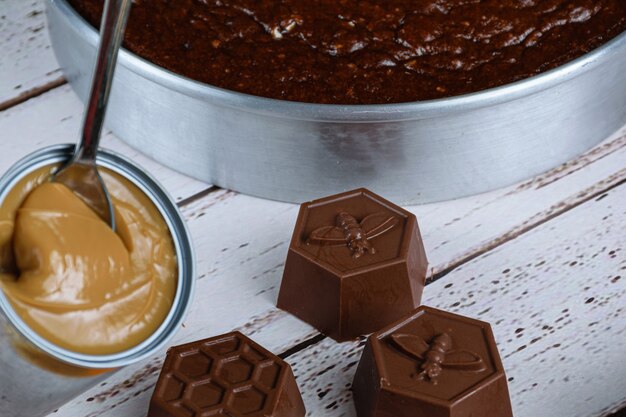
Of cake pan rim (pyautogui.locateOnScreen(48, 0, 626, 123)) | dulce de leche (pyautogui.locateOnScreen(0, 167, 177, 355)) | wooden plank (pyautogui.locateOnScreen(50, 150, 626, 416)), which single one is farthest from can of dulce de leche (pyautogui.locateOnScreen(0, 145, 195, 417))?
cake pan rim (pyautogui.locateOnScreen(48, 0, 626, 123))

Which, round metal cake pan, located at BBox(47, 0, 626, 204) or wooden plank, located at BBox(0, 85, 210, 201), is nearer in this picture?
round metal cake pan, located at BBox(47, 0, 626, 204)

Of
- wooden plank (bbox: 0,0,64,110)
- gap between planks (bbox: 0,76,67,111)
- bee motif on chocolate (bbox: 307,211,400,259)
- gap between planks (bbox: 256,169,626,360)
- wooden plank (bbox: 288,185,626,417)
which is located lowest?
wooden plank (bbox: 288,185,626,417)

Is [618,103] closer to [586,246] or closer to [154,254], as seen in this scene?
[586,246]

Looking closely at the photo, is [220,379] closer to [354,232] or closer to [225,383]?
[225,383]

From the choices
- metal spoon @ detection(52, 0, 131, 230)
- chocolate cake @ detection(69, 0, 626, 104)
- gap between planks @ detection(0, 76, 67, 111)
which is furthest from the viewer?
gap between planks @ detection(0, 76, 67, 111)

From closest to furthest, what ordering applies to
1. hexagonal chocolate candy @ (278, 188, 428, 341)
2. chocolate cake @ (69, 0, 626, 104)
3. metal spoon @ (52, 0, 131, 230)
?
1. metal spoon @ (52, 0, 131, 230)
2. hexagonal chocolate candy @ (278, 188, 428, 341)
3. chocolate cake @ (69, 0, 626, 104)

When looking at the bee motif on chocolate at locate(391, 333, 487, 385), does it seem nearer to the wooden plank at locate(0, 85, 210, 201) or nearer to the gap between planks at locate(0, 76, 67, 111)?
the wooden plank at locate(0, 85, 210, 201)
